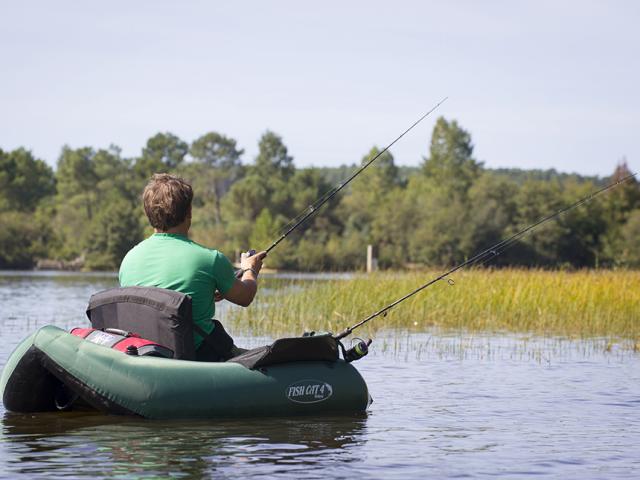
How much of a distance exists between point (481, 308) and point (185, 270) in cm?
1073

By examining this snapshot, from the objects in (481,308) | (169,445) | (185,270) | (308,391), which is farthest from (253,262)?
(481,308)

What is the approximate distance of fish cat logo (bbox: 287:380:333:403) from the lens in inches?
294

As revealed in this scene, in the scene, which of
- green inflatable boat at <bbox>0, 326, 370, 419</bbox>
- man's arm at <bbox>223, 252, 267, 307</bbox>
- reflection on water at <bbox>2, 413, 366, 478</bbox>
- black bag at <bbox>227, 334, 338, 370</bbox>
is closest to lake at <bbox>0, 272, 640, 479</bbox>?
reflection on water at <bbox>2, 413, 366, 478</bbox>

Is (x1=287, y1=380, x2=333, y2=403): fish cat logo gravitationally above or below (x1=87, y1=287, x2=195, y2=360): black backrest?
below

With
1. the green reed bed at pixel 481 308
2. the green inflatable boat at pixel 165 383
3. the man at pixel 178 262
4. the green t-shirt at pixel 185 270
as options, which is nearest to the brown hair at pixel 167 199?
the man at pixel 178 262

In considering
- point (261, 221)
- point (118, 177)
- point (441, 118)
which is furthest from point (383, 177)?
point (261, 221)

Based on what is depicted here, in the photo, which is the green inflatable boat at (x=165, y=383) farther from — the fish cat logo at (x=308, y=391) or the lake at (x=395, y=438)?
the lake at (x=395, y=438)

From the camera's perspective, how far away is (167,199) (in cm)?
697

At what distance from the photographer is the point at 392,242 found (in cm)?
7800

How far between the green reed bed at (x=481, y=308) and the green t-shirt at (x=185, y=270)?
808cm

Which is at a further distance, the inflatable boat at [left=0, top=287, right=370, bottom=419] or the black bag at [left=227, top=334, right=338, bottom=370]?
the black bag at [left=227, top=334, right=338, bottom=370]

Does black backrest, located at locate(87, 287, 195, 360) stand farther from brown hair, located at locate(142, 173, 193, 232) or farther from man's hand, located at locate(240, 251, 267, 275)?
man's hand, located at locate(240, 251, 267, 275)

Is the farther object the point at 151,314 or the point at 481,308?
the point at 481,308

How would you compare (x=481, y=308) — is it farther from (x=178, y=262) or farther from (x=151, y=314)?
(x=151, y=314)
